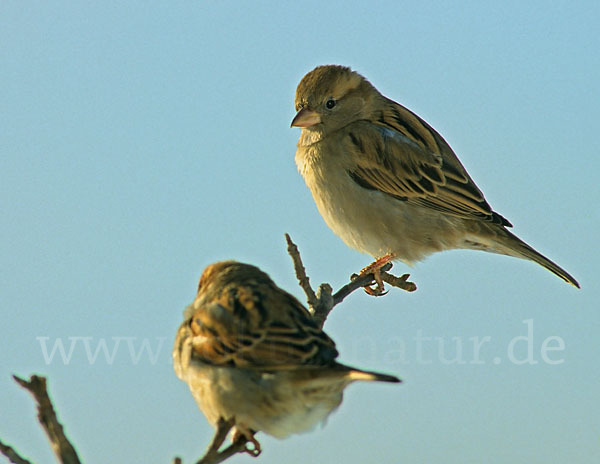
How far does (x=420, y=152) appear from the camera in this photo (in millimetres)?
6250

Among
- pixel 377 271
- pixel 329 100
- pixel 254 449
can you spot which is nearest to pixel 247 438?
pixel 254 449

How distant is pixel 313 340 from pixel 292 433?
1.73ft

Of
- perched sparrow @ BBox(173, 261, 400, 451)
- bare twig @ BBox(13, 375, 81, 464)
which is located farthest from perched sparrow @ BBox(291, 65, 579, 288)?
bare twig @ BBox(13, 375, 81, 464)

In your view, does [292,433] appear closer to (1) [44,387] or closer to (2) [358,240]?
(1) [44,387]

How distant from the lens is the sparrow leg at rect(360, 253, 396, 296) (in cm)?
589

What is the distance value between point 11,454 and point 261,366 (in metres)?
1.31

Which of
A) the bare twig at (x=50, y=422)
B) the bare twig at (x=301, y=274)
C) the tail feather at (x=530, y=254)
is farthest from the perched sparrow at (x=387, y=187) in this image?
the bare twig at (x=50, y=422)

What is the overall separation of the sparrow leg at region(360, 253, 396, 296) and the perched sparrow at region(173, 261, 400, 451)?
5.91 feet

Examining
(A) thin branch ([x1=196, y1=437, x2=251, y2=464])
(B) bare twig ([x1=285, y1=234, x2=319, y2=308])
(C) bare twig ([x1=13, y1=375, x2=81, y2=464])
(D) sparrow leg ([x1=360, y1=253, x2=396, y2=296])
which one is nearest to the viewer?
(C) bare twig ([x1=13, y1=375, x2=81, y2=464])

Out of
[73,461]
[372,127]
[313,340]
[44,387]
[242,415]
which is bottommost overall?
[73,461]

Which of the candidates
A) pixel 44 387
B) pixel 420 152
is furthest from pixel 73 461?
pixel 420 152

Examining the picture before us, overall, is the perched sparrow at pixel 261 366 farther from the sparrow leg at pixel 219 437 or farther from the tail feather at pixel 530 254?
the tail feather at pixel 530 254

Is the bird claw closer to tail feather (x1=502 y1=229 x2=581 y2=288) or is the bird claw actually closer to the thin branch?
the thin branch

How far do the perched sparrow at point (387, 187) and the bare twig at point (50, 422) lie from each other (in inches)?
137
